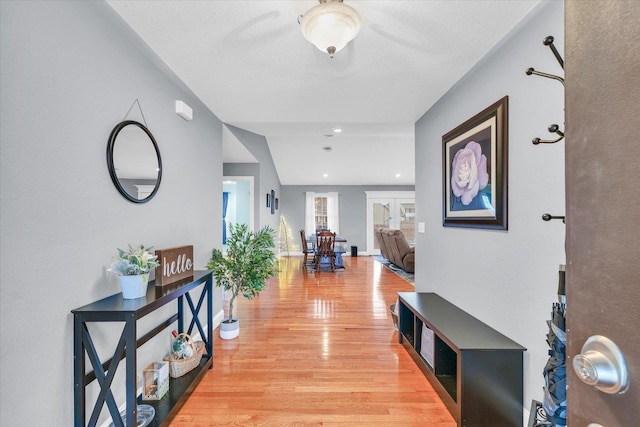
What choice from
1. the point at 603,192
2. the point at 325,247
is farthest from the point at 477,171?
the point at 325,247

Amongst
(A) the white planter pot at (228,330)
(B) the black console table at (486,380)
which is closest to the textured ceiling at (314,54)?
(B) the black console table at (486,380)

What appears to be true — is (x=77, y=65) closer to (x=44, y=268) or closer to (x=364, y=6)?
(x=44, y=268)

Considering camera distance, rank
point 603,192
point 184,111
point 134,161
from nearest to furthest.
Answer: point 603,192, point 134,161, point 184,111

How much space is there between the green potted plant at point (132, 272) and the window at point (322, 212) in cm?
733

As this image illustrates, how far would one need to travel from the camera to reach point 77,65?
1.33 metres

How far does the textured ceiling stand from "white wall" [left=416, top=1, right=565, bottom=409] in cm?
13

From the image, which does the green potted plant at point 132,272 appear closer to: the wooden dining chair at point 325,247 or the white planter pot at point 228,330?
the white planter pot at point 228,330

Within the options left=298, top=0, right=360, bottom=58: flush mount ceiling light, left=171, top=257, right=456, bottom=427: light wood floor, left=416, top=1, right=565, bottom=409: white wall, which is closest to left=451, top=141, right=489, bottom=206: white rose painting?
left=416, top=1, right=565, bottom=409: white wall

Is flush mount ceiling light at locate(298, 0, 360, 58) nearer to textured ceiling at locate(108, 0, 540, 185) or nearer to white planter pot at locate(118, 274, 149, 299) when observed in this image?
textured ceiling at locate(108, 0, 540, 185)

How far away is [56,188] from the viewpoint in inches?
48.2

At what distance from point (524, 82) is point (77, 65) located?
2306mm

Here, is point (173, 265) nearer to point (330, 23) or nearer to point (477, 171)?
point (330, 23)

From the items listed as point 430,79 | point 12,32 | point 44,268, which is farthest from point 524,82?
point 44,268

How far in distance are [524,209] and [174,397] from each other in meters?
2.38
